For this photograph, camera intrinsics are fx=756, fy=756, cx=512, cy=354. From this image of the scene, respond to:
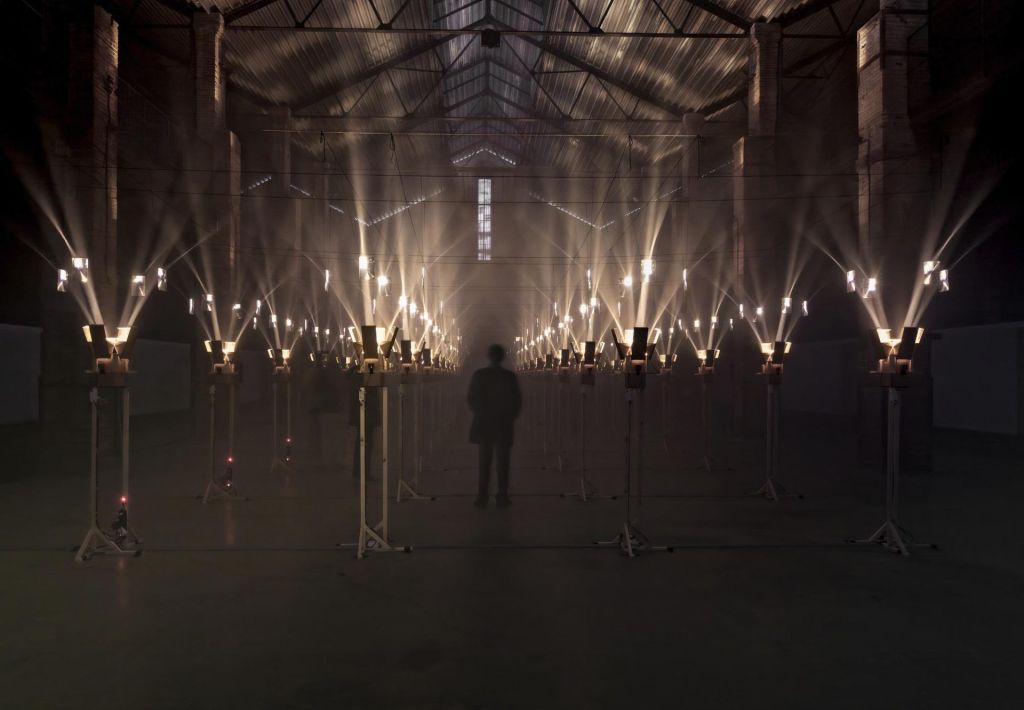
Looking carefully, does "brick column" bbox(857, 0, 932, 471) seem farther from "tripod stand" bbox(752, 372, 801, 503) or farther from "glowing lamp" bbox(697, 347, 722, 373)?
"tripod stand" bbox(752, 372, 801, 503)

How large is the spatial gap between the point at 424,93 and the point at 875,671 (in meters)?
24.7

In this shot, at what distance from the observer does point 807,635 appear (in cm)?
452

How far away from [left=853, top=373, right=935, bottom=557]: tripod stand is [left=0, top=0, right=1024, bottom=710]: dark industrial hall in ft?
0.19

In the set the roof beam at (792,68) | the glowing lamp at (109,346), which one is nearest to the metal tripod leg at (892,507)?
the glowing lamp at (109,346)

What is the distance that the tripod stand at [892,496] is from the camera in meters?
6.68

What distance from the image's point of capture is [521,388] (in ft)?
44.7

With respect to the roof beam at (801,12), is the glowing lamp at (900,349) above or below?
below

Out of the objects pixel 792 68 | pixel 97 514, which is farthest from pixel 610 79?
pixel 97 514

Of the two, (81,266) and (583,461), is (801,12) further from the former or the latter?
(81,266)

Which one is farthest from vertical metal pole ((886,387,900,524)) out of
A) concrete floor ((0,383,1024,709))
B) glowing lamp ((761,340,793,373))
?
glowing lamp ((761,340,793,373))

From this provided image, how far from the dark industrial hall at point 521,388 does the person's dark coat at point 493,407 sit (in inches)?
1.6

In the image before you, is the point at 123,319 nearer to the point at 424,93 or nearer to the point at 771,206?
the point at 771,206

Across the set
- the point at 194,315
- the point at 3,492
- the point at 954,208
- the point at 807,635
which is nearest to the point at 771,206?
the point at 954,208

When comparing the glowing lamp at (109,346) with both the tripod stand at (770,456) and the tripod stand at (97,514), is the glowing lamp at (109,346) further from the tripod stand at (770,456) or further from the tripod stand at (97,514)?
the tripod stand at (770,456)
